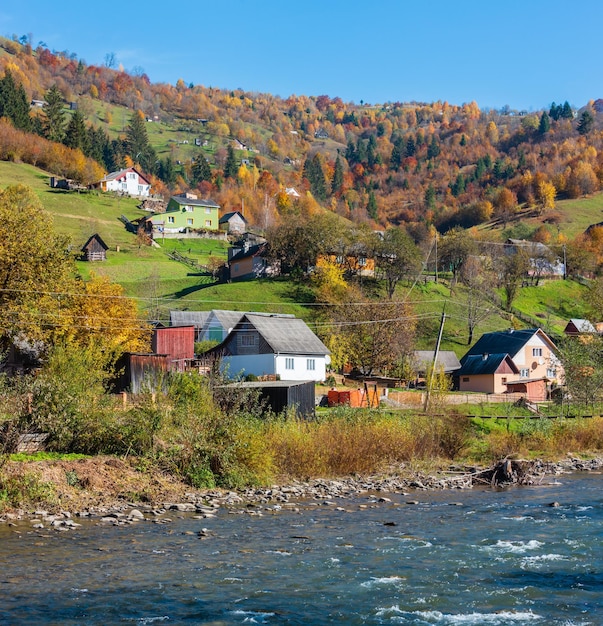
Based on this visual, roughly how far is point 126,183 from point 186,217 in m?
21.6

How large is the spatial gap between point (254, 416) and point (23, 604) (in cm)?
1772

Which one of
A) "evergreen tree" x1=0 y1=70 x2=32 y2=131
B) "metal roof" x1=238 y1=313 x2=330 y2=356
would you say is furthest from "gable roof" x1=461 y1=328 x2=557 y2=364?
"evergreen tree" x1=0 y1=70 x2=32 y2=131

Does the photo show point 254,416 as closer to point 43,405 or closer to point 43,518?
point 43,405

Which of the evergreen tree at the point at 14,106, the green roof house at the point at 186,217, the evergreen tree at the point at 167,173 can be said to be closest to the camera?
the green roof house at the point at 186,217

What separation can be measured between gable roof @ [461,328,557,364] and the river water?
4720cm

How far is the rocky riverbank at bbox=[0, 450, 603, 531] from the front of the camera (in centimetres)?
2169

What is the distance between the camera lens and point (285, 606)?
1385 centimetres

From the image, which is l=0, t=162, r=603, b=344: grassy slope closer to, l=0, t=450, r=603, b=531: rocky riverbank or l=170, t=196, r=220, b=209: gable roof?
l=170, t=196, r=220, b=209: gable roof

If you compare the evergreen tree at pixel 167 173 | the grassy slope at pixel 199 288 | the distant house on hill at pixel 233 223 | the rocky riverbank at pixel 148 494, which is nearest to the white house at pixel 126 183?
the grassy slope at pixel 199 288

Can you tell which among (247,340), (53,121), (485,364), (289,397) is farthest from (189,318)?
(53,121)

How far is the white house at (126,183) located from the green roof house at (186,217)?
573 inches

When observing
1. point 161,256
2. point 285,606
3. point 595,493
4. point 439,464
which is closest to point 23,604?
point 285,606

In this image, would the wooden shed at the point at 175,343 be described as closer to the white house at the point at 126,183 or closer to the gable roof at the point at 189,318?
the gable roof at the point at 189,318

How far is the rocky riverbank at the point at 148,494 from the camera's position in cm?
2169
